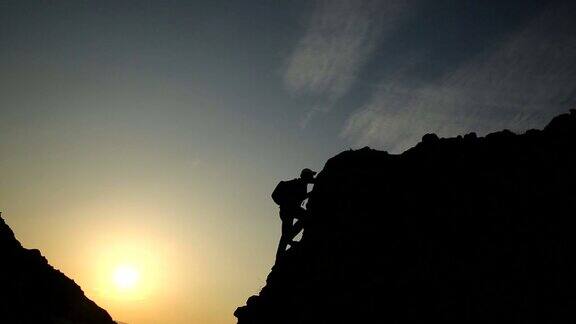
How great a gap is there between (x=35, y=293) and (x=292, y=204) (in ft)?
104

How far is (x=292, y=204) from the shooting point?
62.4 ft

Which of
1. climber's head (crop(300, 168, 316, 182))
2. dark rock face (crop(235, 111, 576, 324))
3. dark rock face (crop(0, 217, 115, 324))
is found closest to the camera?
Answer: dark rock face (crop(235, 111, 576, 324))

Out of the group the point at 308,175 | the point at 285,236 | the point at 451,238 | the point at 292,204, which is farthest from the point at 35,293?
the point at 451,238

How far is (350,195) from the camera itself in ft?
50.2

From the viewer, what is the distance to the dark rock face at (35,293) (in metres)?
28.7

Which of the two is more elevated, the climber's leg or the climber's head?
the climber's head

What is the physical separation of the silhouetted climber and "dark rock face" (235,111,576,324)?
120 inches

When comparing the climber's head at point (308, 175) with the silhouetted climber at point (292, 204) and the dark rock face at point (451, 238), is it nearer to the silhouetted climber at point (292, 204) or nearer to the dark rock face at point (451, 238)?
the silhouetted climber at point (292, 204)

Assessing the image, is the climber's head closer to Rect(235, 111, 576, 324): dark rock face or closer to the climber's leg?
the climber's leg

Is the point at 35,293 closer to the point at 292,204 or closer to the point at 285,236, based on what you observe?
the point at 285,236

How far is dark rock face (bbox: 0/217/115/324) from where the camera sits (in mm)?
28711

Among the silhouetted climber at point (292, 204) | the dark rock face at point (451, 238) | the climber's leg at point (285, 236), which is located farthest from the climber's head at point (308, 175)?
the dark rock face at point (451, 238)

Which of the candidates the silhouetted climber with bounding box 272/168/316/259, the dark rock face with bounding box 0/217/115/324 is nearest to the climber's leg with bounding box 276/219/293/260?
the silhouetted climber with bounding box 272/168/316/259

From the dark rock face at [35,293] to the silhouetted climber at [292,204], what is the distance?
22.8 m
